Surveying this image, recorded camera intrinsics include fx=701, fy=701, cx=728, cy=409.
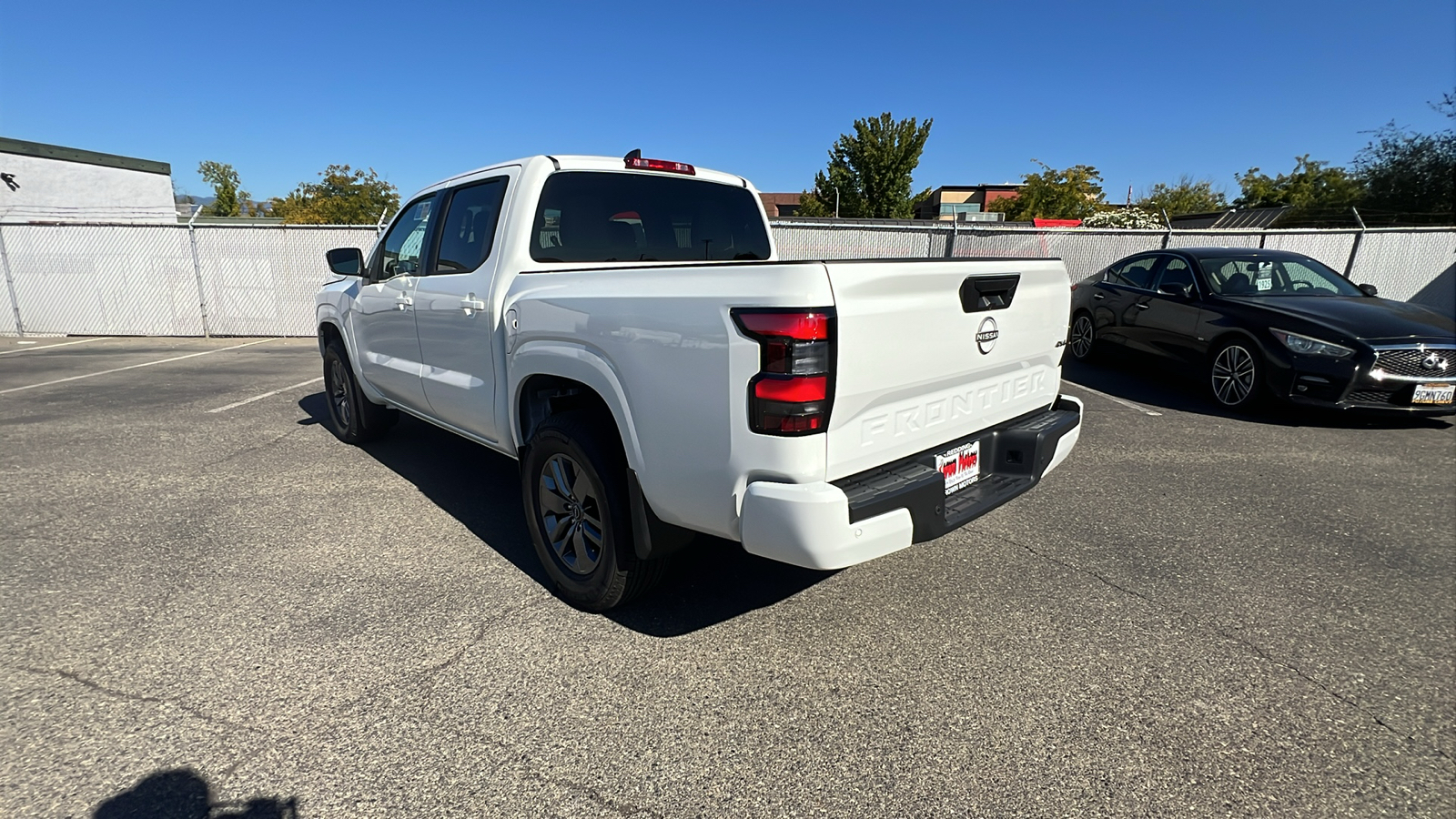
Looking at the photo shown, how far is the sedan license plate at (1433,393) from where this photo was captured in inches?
226

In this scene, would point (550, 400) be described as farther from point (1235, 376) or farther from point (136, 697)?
point (1235, 376)

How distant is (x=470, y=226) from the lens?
3.76 metres

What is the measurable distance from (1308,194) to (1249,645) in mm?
58737

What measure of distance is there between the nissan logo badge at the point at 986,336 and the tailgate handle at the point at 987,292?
0.06 meters

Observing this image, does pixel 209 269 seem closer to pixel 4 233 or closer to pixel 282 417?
pixel 4 233

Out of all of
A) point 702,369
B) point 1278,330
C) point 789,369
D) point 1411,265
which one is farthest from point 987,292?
point 1411,265

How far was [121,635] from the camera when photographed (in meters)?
2.78

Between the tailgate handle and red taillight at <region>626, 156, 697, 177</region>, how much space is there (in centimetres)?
192

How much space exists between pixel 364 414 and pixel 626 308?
376cm

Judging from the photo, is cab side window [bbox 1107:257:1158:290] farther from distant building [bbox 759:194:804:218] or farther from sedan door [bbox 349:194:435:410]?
distant building [bbox 759:194:804:218]

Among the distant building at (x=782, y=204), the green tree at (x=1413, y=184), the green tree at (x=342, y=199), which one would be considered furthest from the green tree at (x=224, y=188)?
the green tree at (x=1413, y=184)

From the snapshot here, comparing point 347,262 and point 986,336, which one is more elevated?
point 347,262

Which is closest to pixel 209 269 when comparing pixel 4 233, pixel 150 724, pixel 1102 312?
pixel 4 233

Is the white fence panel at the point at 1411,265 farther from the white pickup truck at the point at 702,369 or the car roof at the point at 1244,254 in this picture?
the white pickup truck at the point at 702,369
